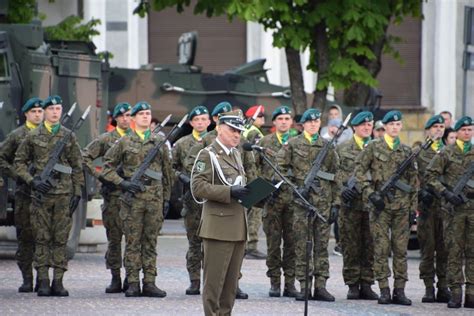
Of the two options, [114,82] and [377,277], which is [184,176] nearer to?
[377,277]

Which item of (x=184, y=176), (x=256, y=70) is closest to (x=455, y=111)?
(x=256, y=70)

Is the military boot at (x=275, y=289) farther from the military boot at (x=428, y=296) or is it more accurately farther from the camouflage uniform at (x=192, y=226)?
the military boot at (x=428, y=296)

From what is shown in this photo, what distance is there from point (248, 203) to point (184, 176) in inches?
151

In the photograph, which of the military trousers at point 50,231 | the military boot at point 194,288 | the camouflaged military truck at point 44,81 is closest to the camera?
the military trousers at point 50,231

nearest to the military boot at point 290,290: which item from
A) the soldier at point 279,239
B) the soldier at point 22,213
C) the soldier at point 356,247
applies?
the soldier at point 279,239

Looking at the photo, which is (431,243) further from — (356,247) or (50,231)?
(50,231)

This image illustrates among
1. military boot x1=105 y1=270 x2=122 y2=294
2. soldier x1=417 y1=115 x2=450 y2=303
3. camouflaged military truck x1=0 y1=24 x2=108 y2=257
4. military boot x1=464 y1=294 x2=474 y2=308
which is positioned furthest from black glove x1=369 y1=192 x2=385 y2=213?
camouflaged military truck x1=0 y1=24 x2=108 y2=257

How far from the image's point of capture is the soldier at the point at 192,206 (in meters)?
17.6

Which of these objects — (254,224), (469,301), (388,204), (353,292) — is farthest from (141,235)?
(254,224)

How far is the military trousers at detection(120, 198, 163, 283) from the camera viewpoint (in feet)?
56.5

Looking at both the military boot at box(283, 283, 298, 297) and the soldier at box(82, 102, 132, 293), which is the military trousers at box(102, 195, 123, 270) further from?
the military boot at box(283, 283, 298, 297)

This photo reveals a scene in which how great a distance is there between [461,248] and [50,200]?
4283mm

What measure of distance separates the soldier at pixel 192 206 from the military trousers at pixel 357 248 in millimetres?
1564

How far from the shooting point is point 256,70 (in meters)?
31.4
